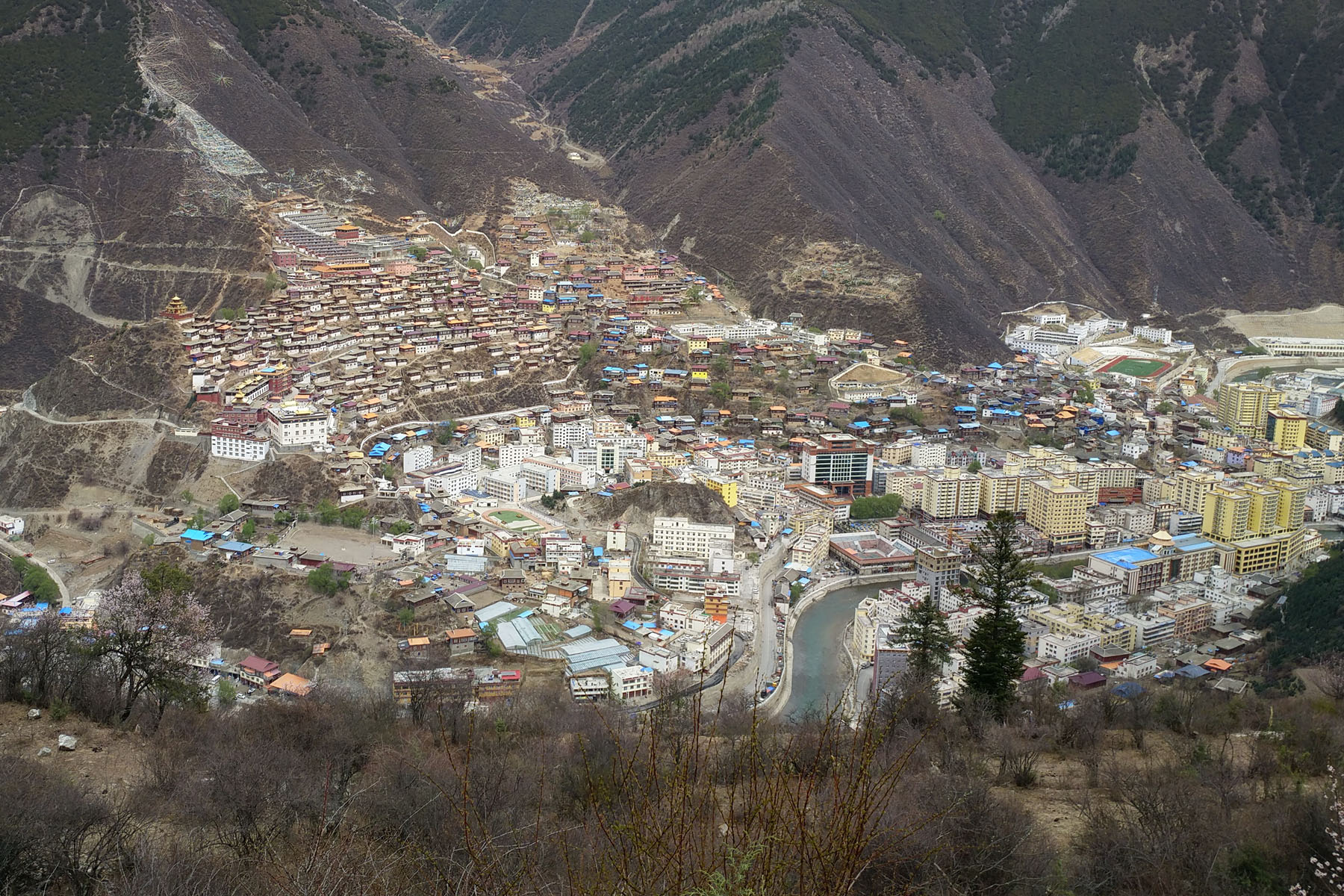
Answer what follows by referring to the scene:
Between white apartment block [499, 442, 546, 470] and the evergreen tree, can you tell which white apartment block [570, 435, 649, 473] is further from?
the evergreen tree

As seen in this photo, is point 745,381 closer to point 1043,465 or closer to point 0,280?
point 1043,465

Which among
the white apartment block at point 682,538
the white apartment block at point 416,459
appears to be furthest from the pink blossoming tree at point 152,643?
the white apartment block at point 416,459

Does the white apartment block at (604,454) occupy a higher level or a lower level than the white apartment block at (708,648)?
higher

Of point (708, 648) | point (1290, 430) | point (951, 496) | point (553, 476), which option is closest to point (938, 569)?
point (951, 496)

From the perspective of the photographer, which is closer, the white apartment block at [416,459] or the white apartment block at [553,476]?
the white apartment block at [416,459]

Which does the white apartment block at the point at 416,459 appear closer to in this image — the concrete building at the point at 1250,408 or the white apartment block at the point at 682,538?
the white apartment block at the point at 682,538

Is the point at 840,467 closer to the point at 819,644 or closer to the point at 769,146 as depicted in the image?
the point at 819,644

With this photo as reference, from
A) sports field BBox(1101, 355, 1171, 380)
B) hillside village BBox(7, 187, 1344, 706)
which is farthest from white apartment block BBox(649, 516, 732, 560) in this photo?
sports field BBox(1101, 355, 1171, 380)
